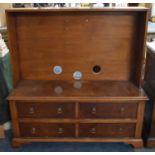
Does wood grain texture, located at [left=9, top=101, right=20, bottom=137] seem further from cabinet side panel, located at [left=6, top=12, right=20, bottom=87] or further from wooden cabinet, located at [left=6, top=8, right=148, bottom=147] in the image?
cabinet side panel, located at [left=6, top=12, right=20, bottom=87]

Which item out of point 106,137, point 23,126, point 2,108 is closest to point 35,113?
point 23,126

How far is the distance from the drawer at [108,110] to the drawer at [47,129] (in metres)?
0.16

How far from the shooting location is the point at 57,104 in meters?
1.56

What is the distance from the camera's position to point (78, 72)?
1796 millimetres

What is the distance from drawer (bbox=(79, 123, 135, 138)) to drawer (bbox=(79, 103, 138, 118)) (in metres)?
0.08

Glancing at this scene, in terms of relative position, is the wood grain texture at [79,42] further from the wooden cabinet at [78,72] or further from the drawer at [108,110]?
the drawer at [108,110]

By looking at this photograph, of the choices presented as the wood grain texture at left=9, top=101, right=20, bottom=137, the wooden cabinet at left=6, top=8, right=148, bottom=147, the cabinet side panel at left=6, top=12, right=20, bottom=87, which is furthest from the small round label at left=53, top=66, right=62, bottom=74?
the wood grain texture at left=9, top=101, right=20, bottom=137

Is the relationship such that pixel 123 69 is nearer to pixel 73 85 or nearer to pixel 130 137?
pixel 73 85

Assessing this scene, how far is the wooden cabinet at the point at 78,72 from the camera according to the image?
156cm

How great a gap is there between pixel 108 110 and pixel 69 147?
1.56 ft

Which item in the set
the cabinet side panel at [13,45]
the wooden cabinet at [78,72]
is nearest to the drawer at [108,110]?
the wooden cabinet at [78,72]

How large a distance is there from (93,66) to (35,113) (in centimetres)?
61

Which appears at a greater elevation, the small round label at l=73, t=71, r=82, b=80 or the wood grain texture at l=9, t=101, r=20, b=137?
the small round label at l=73, t=71, r=82, b=80

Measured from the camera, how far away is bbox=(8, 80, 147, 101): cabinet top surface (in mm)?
1527
